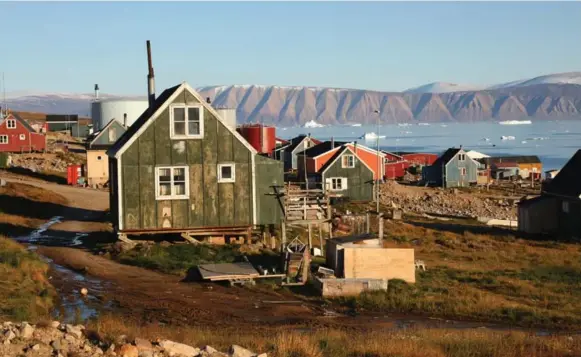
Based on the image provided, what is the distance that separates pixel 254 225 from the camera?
3198cm

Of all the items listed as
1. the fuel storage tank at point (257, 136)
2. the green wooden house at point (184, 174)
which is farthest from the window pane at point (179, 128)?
the fuel storage tank at point (257, 136)

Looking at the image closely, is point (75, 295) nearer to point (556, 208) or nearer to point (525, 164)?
point (556, 208)

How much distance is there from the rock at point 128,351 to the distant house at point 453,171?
7766cm

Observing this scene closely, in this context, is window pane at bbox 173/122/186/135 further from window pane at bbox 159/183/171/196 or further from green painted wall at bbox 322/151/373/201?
green painted wall at bbox 322/151/373/201

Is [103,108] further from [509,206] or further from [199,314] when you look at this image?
[199,314]

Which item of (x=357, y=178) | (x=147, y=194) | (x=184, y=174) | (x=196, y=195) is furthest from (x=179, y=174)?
(x=357, y=178)

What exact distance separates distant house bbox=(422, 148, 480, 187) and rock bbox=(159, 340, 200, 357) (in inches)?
3025

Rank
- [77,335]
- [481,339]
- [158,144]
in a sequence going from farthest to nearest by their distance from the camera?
[158,144]
[481,339]
[77,335]

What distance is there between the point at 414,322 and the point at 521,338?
374cm

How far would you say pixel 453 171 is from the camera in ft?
292

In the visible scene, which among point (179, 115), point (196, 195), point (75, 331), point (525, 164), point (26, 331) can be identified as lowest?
point (75, 331)

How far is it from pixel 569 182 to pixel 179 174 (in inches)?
999

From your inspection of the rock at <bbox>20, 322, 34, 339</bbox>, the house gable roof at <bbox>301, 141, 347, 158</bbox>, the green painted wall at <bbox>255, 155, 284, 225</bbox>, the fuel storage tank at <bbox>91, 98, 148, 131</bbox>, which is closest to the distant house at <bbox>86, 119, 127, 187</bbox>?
the house gable roof at <bbox>301, 141, 347, 158</bbox>

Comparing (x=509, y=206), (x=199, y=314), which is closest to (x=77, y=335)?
(x=199, y=314)
